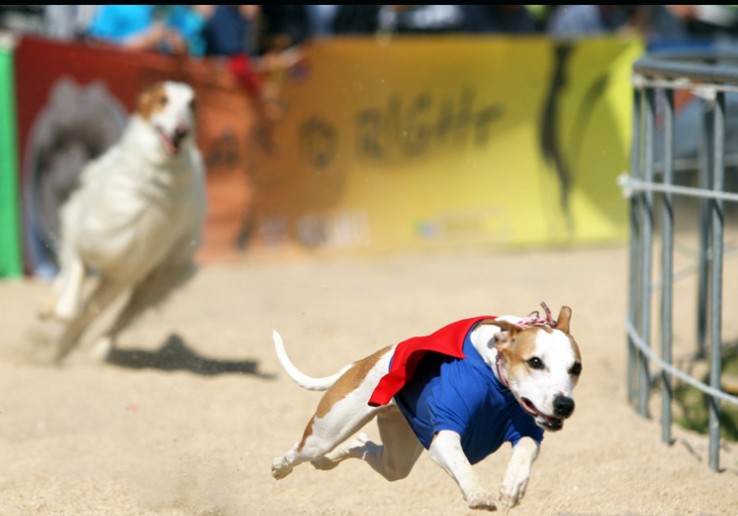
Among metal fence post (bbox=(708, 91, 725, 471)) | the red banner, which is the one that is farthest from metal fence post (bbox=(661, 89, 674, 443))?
the red banner

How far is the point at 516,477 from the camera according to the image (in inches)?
129

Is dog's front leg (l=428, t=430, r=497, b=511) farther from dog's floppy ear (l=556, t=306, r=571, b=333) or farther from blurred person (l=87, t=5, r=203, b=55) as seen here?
blurred person (l=87, t=5, r=203, b=55)

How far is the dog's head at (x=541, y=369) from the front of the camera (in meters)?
3.16

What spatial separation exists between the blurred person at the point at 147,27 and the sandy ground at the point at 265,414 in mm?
1992

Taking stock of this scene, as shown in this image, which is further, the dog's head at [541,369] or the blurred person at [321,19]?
the blurred person at [321,19]

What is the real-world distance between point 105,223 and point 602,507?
11.1 feet

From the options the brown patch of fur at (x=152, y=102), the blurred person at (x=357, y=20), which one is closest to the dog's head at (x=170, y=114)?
the brown patch of fur at (x=152, y=102)

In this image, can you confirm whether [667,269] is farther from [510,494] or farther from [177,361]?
[177,361]

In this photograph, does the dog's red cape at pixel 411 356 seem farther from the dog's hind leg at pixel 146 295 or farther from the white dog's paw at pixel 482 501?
the dog's hind leg at pixel 146 295

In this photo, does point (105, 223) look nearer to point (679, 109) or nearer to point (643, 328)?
point (643, 328)

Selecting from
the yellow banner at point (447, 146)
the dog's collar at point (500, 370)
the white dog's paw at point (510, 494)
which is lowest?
the yellow banner at point (447, 146)

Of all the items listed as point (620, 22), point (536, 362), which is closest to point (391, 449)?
point (536, 362)

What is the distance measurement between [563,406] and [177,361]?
11.9 feet

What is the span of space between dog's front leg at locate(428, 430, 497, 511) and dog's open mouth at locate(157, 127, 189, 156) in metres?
3.29
